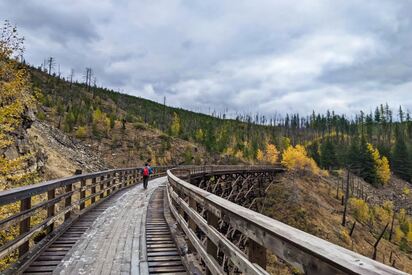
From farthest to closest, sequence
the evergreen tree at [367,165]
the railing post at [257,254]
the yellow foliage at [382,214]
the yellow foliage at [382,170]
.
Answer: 1. the evergreen tree at [367,165]
2. the yellow foliage at [382,170]
3. the yellow foliage at [382,214]
4. the railing post at [257,254]

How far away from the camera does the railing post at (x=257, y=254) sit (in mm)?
2410

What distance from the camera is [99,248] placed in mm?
6199

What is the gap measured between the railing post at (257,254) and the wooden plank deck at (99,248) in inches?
117

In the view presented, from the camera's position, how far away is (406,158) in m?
94.8

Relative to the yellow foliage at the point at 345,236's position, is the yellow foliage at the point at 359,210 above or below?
above

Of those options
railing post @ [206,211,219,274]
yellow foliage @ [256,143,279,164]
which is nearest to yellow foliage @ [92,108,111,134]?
yellow foliage @ [256,143,279,164]

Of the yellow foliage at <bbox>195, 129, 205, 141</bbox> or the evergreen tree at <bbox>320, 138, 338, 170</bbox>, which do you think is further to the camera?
the evergreen tree at <bbox>320, 138, 338, 170</bbox>

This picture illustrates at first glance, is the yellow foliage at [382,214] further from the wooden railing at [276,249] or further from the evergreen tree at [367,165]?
the wooden railing at [276,249]

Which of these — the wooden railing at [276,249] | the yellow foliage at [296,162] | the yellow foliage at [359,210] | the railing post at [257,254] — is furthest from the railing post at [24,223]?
the yellow foliage at [296,162]

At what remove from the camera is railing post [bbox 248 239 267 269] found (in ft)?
7.91

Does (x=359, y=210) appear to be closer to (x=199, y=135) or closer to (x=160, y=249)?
(x=199, y=135)

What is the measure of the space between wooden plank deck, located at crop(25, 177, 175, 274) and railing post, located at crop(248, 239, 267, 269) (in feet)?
9.79

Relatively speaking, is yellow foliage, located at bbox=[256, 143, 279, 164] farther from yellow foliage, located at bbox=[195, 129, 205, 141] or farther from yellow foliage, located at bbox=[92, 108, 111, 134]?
yellow foliage, located at bbox=[92, 108, 111, 134]

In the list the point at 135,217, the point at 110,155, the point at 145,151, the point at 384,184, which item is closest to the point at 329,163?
the point at 384,184
